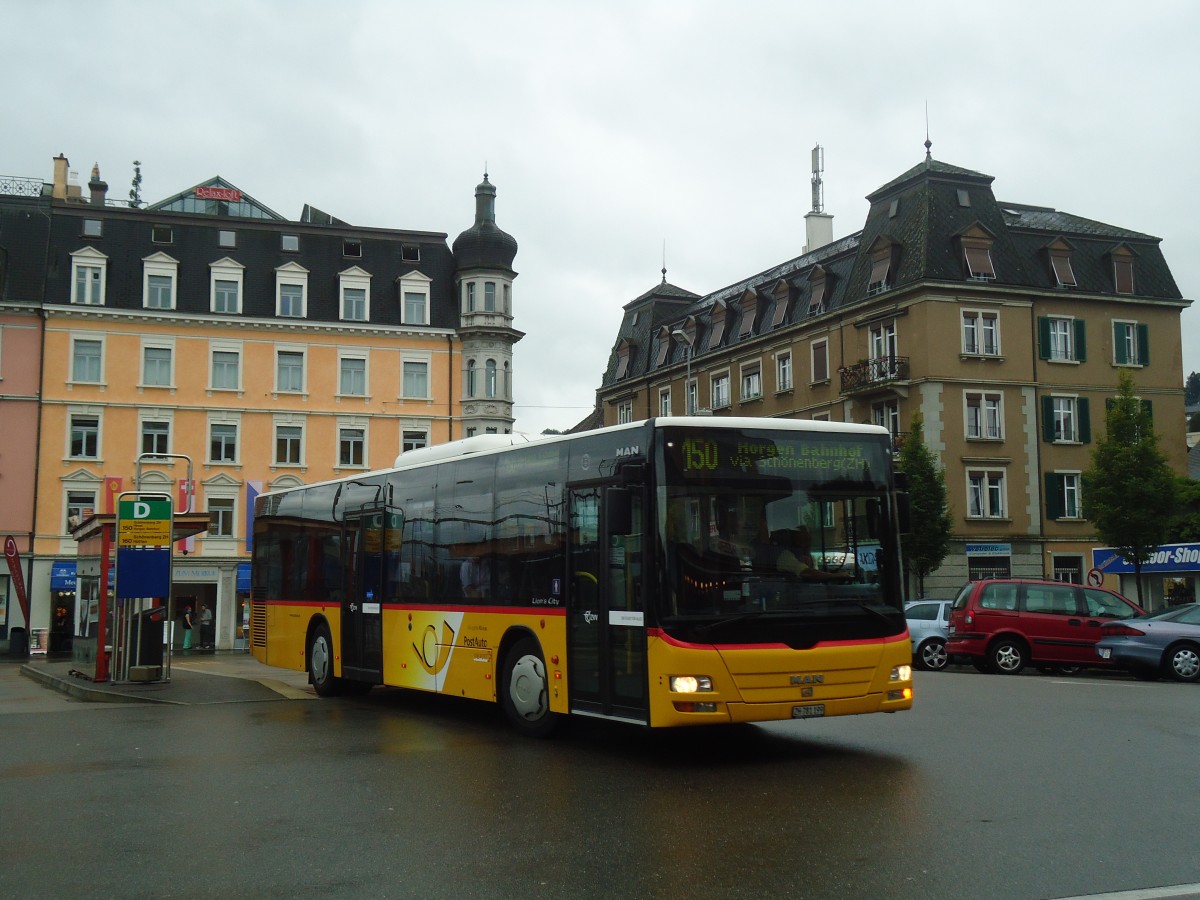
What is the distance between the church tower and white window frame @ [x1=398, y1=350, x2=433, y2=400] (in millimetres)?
1405

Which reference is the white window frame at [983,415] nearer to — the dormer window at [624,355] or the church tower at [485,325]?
the church tower at [485,325]

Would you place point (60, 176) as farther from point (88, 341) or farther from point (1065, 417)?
point (1065, 417)

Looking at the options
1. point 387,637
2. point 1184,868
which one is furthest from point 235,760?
point 1184,868

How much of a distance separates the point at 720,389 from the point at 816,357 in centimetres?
814

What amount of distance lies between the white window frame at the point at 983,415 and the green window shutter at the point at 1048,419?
176cm

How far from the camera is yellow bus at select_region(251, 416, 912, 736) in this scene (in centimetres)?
1065

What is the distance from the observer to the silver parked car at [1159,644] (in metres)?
21.2

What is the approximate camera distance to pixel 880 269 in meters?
49.0

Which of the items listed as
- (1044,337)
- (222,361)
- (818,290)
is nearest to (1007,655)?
(1044,337)

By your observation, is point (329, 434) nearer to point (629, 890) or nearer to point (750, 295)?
point (750, 295)

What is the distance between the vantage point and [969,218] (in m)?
48.8

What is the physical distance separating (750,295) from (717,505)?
47.9m

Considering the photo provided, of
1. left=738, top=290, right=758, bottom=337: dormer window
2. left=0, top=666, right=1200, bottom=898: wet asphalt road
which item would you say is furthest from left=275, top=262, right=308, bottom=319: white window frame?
left=0, top=666, right=1200, bottom=898: wet asphalt road

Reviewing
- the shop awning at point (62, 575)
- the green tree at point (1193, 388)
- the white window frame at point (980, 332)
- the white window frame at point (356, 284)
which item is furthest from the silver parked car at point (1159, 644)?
the green tree at point (1193, 388)
